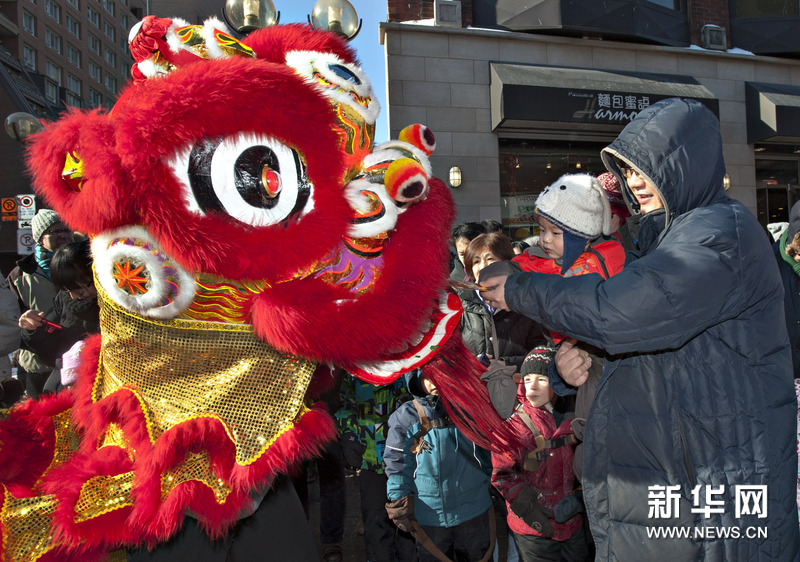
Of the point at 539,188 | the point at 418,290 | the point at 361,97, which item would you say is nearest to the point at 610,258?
the point at 418,290

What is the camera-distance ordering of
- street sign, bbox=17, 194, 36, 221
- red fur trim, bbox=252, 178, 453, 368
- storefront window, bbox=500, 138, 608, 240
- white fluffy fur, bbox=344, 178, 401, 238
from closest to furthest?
red fur trim, bbox=252, 178, 453, 368, white fluffy fur, bbox=344, 178, 401, 238, street sign, bbox=17, 194, 36, 221, storefront window, bbox=500, 138, 608, 240

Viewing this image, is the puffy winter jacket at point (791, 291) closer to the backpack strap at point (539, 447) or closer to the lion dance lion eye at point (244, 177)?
the backpack strap at point (539, 447)

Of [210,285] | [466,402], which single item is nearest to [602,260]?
[466,402]

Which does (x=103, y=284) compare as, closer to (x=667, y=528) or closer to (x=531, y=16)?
(x=667, y=528)

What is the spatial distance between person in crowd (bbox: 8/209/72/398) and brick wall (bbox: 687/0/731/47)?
1141cm

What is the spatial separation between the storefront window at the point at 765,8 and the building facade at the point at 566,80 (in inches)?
1.1

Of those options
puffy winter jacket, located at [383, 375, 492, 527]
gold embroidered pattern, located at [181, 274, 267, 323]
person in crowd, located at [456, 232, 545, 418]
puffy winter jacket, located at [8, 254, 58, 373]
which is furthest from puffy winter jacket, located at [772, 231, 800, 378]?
puffy winter jacket, located at [8, 254, 58, 373]

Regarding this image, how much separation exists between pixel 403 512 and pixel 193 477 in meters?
1.71

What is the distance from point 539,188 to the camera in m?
10.0

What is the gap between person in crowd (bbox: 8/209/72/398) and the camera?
14.0ft

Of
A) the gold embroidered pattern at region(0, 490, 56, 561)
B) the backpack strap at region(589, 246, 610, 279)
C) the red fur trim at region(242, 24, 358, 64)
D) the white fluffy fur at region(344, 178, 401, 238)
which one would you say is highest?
the red fur trim at region(242, 24, 358, 64)

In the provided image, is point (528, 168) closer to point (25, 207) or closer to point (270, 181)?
point (25, 207)

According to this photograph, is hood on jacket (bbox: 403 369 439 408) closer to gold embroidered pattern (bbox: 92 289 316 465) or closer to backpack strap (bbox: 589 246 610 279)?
backpack strap (bbox: 589 246 610 279)

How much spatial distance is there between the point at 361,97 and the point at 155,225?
0.73m
